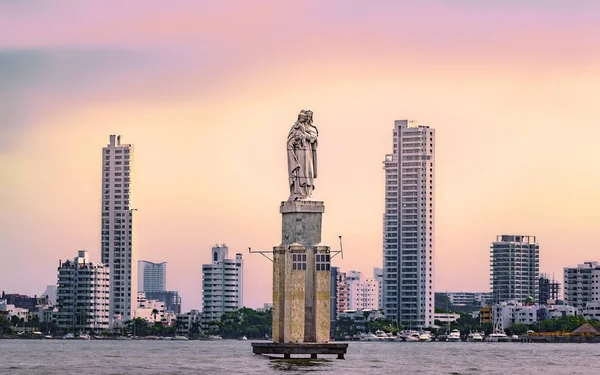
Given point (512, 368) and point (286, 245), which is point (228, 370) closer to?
point (286, 245)

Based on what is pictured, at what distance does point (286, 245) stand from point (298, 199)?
→ 3156mm

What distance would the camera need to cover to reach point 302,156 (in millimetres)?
108812

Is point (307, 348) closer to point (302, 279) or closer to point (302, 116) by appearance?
point (302, 279)

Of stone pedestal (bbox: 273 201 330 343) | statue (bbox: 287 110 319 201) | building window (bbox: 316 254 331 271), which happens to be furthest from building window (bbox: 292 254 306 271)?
statue (bbox: 287 110 319 201)

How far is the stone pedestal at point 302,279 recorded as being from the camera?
10669 cm

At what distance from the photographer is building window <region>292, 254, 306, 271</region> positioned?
107m

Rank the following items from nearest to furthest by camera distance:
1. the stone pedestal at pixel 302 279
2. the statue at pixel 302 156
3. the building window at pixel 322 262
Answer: the stone pedestal at pixel 302 279 < the building window at pixel 322 262 < the statue at pixel 302 156

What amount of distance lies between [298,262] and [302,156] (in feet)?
23.9

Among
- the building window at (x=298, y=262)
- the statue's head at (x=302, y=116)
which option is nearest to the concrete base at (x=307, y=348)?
the building window at (x=298, y=262)

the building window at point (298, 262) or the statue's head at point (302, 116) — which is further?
the statue's head at point (302, 116)

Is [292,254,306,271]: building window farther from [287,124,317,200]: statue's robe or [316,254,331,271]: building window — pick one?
[287,124,317,200]: statue's robe

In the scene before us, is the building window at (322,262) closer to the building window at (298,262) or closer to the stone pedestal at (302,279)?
the stone pedestal at (302,279)

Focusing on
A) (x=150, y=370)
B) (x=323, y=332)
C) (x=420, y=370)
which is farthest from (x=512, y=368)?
(x=150, y=370)

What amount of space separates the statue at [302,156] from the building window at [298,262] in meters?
4.02
